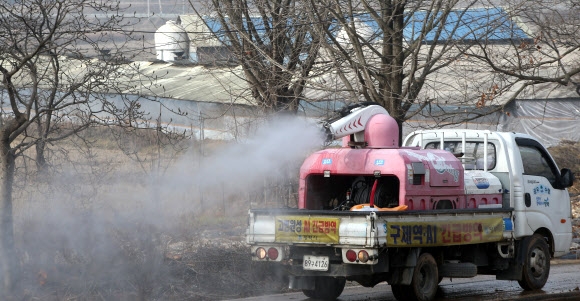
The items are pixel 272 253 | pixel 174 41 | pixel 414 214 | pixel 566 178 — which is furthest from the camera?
pixel 174 41

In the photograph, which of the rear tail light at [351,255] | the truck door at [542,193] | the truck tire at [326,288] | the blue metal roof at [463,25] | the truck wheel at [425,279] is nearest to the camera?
the rear tail light at [351,255]

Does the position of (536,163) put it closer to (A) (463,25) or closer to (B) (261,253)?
(A) (463,25)

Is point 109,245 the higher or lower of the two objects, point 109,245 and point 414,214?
the lower

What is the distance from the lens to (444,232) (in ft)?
32.6

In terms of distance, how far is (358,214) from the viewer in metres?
9.03

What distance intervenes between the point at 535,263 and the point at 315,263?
4.27m

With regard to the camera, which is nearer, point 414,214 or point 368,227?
point 368,227

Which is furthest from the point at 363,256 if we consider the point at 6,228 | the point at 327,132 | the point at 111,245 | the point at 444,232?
the point at 6,228

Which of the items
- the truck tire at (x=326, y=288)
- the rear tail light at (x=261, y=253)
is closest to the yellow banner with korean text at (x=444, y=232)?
the truck tire at (x=326, y=288)

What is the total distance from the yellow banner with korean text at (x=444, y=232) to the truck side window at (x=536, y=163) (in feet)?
4.63

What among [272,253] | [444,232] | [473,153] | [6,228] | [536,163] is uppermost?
[473,153]

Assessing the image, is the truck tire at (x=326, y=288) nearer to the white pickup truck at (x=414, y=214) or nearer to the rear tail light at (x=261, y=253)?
the white pickup truck at (x=414, y=214)

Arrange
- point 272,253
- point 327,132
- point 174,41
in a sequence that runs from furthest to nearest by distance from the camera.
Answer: point 174,41 < point 327,132 < point 272,253

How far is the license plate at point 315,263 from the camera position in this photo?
9414 mm
